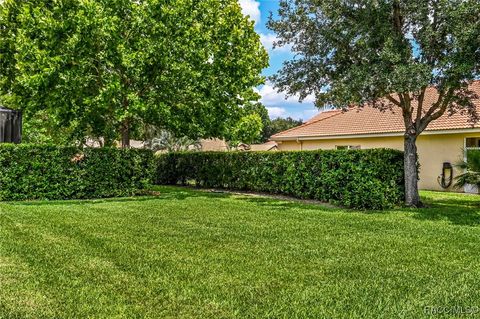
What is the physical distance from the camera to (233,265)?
579 cm

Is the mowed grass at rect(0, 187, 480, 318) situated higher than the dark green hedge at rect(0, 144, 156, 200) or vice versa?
the dark green hedge at rect(0, 144, 156, 200)

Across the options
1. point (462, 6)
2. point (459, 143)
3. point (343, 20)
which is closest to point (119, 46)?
point (343, 20)

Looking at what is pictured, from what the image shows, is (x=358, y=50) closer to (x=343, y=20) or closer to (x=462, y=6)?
(x=343, y=20)

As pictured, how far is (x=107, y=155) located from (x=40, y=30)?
4869mm

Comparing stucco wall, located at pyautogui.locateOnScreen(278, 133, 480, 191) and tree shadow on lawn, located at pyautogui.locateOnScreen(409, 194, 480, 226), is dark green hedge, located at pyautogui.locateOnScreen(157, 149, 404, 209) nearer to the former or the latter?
tree shadow on lawn, located at pyautogui.locateOnScreen(409, 194, 480, 226)

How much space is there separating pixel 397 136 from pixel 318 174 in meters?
8.04

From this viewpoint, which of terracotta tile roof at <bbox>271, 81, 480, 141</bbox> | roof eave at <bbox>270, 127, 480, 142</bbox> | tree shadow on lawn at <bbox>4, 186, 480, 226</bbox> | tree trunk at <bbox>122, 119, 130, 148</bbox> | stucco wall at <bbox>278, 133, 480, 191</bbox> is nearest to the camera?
tree shadow on lawn at <bbox>4, 186, 480, 226</bbox>

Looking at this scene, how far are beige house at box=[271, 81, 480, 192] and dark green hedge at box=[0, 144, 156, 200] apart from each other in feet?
27.9

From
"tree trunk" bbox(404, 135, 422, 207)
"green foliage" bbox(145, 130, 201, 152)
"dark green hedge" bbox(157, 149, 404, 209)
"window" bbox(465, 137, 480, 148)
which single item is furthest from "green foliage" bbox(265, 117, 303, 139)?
"tree trunk" bbox(404, 135, 422, 207)

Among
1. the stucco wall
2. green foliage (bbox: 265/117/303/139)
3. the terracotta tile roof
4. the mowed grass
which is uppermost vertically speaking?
green foliage (bbox: 265/117/303/139)

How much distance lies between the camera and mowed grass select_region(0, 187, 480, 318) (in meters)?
4.25

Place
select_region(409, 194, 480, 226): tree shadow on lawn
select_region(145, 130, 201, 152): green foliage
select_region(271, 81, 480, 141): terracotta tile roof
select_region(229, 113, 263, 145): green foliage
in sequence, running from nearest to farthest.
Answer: select_region(409, 194, 480, 226): tree shadow on lawn → select_region(271, 81, 480, 141): terracotta tile roof → select_region(229, 113, 263, 145): green foliage → select_region(145, 130, 201, 152): green foliage

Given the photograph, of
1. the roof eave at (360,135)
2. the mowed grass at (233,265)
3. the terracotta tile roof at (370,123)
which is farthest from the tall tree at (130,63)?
the roof eave at (360,135)

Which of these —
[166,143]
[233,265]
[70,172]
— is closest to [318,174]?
[70,172]
